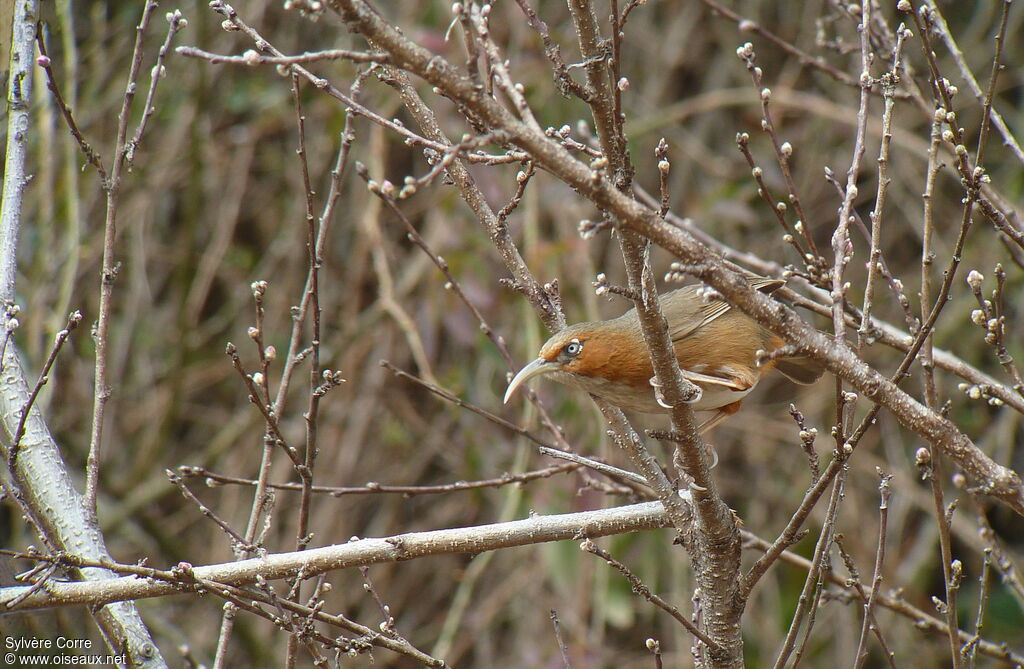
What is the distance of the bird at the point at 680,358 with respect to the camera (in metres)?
2.98

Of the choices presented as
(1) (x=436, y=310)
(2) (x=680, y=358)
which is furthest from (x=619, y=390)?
(1) (x=436, y=310)

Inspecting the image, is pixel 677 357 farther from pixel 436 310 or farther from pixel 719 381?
pixel 436 310

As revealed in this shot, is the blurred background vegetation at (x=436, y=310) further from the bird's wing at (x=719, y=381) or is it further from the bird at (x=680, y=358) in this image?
the bird's wing at (x=719, y=381)

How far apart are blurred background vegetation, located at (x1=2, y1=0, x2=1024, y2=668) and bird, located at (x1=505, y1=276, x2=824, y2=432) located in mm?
1436

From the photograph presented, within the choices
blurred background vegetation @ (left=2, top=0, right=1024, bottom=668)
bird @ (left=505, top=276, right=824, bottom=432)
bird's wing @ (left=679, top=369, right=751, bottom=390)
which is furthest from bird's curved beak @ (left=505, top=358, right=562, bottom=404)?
blurred background vegetation @ (left=2, top=0, right=1024, bottom=668)

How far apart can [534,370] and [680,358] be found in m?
0.86

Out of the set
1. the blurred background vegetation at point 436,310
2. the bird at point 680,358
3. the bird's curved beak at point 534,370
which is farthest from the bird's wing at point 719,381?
the blurred background vegetation at point 436,310

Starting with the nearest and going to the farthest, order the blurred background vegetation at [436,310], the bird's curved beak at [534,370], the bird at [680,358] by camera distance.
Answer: the bird's curved beak at [534,370]
the bird at [680,358]
the blurred background vegetation at [436,310]

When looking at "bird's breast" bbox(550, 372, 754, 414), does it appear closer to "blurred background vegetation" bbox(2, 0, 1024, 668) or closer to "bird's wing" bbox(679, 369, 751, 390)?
"bird's wing" bbox(679, 369, 751, 390)

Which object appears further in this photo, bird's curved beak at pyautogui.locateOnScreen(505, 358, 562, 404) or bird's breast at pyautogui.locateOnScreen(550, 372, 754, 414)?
bird's breast at pyautogui.locateOnScreen(550, 372, 754, 414)

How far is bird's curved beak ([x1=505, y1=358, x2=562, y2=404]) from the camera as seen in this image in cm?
284

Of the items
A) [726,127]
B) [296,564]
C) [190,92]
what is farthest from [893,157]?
[296,564]

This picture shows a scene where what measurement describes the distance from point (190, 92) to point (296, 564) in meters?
4.48

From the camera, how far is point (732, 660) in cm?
219
